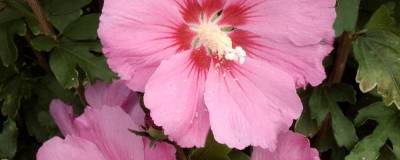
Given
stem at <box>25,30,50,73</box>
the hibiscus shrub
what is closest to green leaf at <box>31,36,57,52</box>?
the hibiscus shrub

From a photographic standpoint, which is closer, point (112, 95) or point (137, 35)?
point (137, 35)

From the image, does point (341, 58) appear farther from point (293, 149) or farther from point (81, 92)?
point (81, 92)

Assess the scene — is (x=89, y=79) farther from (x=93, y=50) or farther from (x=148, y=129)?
(x=148, y=129)

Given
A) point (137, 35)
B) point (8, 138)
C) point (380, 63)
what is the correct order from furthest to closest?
point (8, 138) → point (380, 63) → point (137, 35)

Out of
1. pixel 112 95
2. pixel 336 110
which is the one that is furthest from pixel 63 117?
pixel 336 110

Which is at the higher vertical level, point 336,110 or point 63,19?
point 63,19

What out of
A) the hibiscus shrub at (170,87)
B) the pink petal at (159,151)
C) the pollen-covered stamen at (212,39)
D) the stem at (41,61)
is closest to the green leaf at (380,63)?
the hibiscus shrub at (170,87)

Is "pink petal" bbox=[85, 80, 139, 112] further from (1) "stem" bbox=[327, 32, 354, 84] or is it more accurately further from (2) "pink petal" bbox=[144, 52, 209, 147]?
(1) "stem" bbox=[327, 32, 354, 84]
